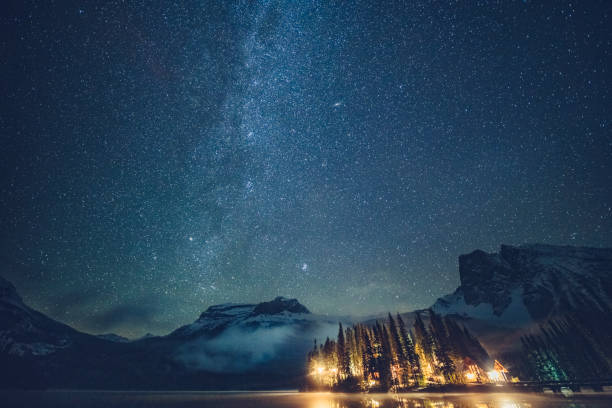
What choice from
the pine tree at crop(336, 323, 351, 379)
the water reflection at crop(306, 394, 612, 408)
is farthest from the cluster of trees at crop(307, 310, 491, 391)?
the water reflection at crop(306, 394, 612, 408)

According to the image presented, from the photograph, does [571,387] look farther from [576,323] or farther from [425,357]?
[576,323]

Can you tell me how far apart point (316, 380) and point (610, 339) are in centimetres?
10971

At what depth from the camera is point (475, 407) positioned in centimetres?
3188

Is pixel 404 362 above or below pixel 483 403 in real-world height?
above

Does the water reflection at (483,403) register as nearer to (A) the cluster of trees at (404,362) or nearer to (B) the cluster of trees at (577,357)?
(A) the cluster of trees at (404,362)

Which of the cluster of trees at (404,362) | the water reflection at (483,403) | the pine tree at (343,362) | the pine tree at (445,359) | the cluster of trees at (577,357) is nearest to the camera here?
the water reflection at (483,403)

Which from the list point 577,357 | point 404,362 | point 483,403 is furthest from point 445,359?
point 577,357

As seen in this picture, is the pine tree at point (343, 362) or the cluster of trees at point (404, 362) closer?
the cluster of trees at point (404, 362)

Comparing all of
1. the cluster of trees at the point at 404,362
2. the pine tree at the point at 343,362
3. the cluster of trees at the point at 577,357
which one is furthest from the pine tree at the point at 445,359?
the cluster of trees at the point at 577,357

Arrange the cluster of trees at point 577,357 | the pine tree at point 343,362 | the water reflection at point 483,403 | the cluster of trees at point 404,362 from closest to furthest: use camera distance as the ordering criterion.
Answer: the water reflection at point 483,403
the cluster of trees at point 404,362
the cluster of trees at point 577,357
the pine tree at point 343,362

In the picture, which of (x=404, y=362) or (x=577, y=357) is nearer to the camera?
(x=404, y=362)

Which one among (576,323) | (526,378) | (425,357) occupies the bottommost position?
(526,378)

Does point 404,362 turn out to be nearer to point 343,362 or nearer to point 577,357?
point 343,362

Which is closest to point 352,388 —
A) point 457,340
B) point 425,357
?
point 425,357
